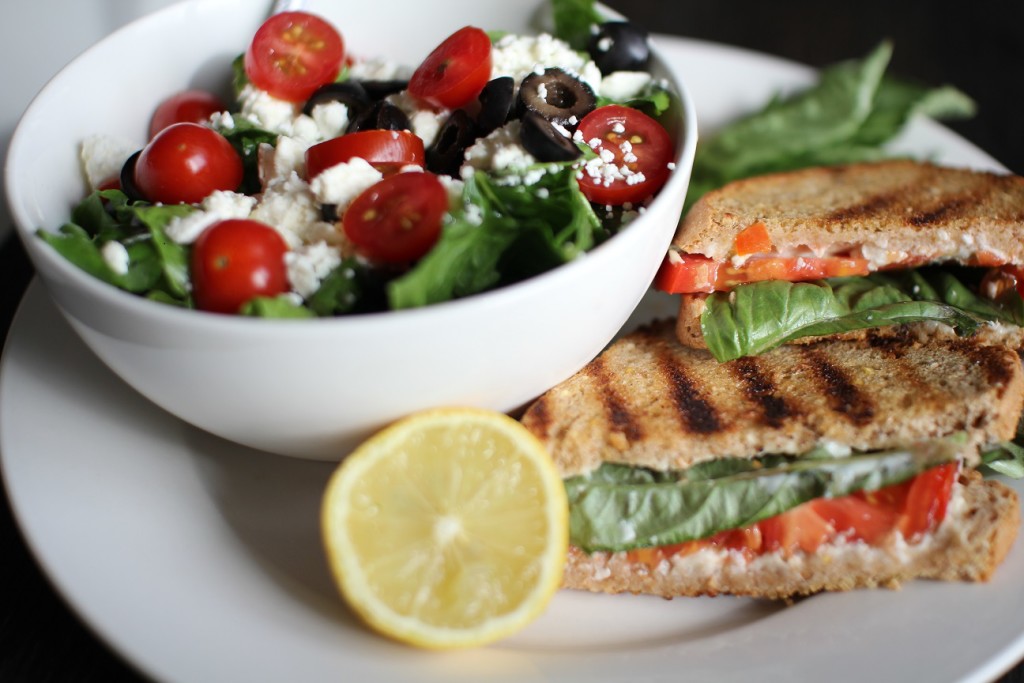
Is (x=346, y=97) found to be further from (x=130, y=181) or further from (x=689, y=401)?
(x=689, y=401)

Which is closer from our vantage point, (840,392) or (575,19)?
(840,392)

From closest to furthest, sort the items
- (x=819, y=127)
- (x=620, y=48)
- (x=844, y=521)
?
(x=844, y=521)
(x=620, y=48)
(x=819, y=127)

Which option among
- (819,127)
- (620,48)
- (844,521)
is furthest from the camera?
(819,127)

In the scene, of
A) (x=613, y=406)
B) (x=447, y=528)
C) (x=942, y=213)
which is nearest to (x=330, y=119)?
(x=613, y=406)

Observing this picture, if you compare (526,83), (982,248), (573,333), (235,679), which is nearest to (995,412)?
(982,248)

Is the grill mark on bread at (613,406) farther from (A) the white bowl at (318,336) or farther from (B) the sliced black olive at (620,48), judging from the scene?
(B) the sliced black olive at (620,48)

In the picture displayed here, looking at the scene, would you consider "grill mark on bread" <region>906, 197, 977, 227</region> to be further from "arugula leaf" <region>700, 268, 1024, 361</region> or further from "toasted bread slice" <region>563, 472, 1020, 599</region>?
"toasted bread slice" <region>563, 472, 1020, 599</region>

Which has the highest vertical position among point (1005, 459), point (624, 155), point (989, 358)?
point (624, 155)
